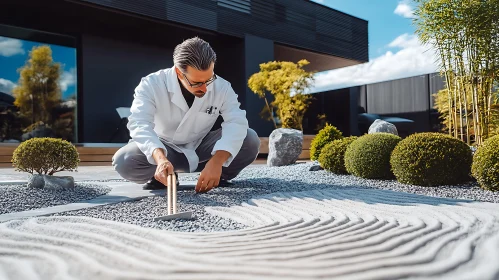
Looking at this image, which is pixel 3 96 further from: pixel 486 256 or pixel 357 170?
pixel 486 256

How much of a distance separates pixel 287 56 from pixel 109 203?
10.7 meters

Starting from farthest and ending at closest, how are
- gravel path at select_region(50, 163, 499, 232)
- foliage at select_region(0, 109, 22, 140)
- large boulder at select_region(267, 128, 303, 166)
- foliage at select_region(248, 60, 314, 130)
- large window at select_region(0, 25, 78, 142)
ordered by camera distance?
foliage at select_region(248, 60, 314, 130), large window at select_region(0, 25, 78, 142), foliage at select_region(0, 109, 22, 140), large boulder at select_region(267, 128, 303, 166), gravel path at select_region(50, 163, 499, 232)

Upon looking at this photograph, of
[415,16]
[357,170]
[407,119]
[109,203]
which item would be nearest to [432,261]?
[109,203]

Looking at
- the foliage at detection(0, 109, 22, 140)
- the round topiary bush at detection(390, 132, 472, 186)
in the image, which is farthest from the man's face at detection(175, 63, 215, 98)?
the foliage at detection(0, 109, 22, 140)

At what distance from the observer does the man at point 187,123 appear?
2.33 m

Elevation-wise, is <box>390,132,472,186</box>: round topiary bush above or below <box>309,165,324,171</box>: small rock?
above

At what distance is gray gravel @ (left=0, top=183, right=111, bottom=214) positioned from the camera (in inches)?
103

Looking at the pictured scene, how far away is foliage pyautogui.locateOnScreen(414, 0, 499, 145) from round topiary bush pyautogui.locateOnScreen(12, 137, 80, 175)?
13.8 feet

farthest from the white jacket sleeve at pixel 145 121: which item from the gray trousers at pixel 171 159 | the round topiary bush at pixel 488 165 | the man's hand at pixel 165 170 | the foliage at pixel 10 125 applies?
the foliage at pixel 10 125

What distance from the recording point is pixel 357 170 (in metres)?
4.16

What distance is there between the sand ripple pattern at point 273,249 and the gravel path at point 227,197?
7.3 inches

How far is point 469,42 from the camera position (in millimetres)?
4715

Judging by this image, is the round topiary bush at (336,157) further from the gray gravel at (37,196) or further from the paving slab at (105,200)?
the gray gravel at (37,196)

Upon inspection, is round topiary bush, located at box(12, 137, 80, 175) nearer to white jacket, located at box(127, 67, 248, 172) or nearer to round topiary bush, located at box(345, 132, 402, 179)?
white jacket, located at box(127, 67, 248, 172)
